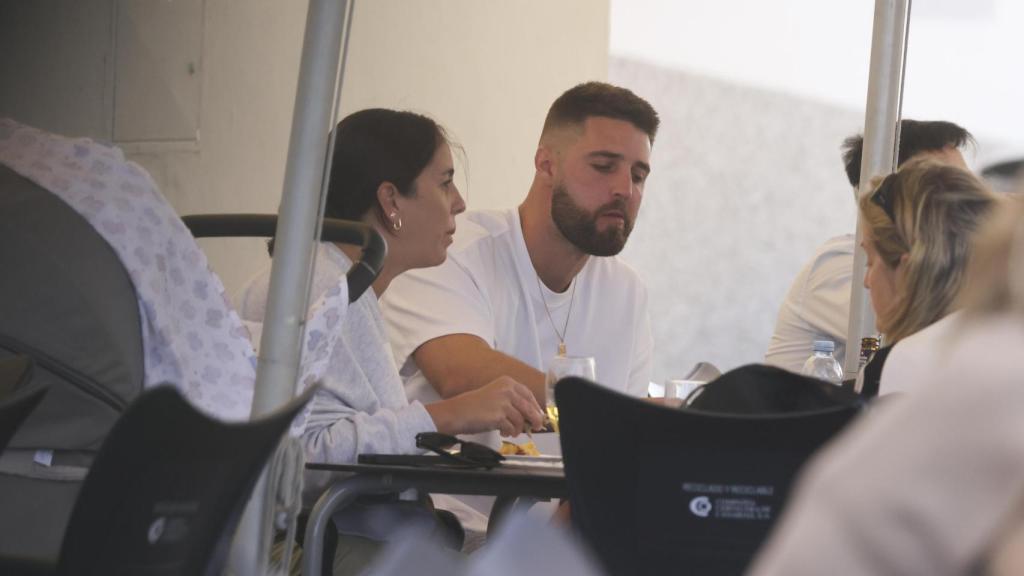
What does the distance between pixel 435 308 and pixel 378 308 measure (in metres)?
0.59

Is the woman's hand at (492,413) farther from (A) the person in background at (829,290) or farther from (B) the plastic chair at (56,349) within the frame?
(A) the person in background at (829,290)

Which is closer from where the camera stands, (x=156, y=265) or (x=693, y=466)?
(x=693, y=466)

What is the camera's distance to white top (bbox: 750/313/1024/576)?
0.41m

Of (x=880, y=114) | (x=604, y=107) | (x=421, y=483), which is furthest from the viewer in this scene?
(x=604, y=107)

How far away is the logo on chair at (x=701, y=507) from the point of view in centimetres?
149

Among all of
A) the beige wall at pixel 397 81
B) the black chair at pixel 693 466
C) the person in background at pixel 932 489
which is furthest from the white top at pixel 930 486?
the beige wall at pixel 397 81

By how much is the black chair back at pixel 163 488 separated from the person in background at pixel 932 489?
1.92ft

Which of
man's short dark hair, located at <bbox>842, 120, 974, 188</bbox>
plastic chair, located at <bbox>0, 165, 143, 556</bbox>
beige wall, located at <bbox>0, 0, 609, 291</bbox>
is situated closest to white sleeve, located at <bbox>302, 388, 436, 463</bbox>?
plastic chair, located at <bbox>0, 165, 143, 556</bbox>

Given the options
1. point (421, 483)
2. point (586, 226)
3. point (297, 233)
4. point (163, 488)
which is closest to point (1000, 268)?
point (163, 488)

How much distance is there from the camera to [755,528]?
151 cm

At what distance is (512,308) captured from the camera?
3.38m

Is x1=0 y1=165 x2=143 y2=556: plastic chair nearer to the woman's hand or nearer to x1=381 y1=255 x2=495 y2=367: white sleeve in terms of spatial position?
the woman's hand

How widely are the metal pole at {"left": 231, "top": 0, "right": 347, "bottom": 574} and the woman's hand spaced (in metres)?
0.89

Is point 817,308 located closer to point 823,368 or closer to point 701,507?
point 823,368
